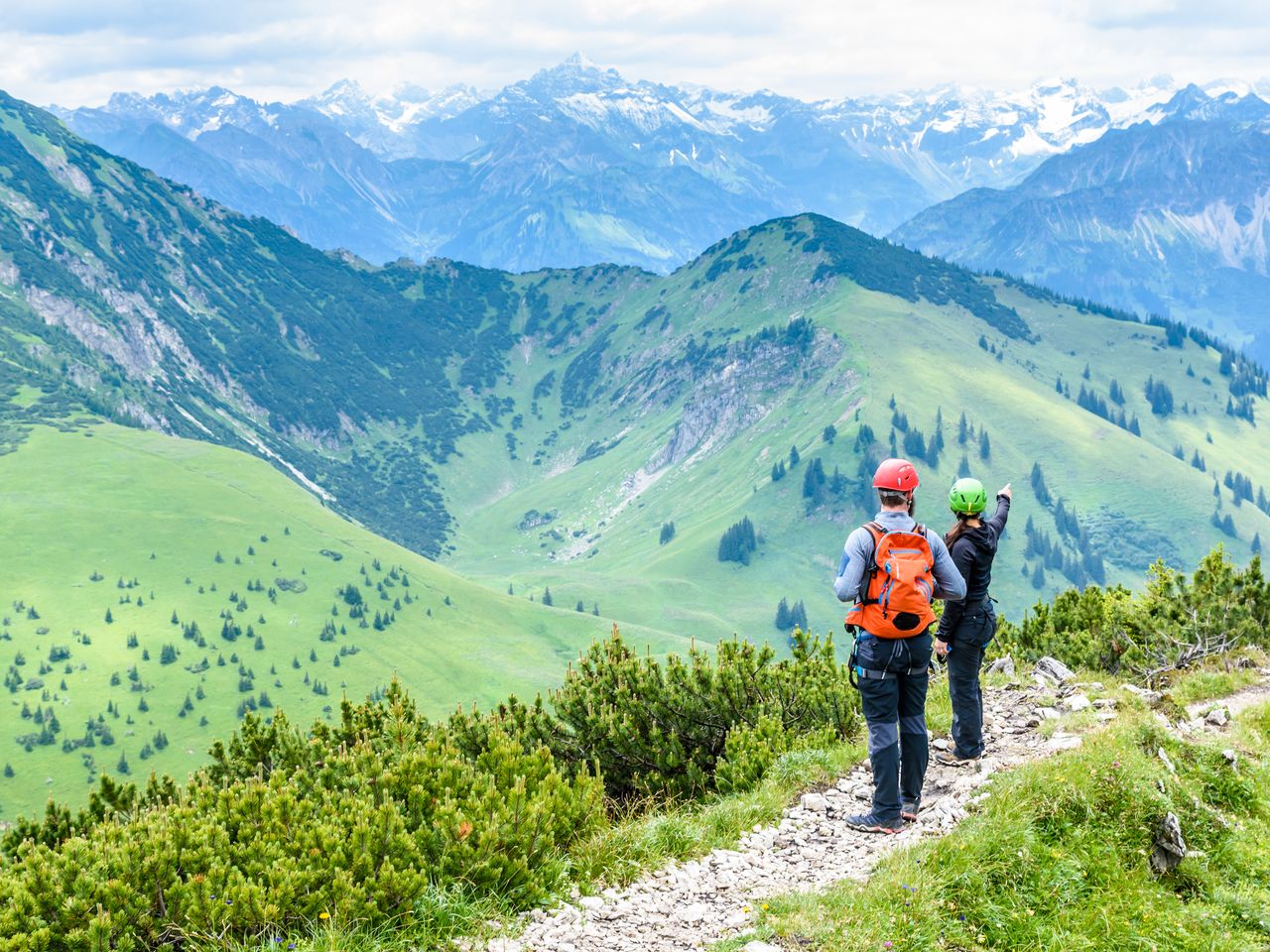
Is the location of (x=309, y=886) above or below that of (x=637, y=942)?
above

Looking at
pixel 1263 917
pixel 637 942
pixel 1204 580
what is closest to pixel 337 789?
pixel 637 942

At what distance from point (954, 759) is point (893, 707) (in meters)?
3.92

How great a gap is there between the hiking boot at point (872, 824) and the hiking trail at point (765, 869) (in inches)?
5.3

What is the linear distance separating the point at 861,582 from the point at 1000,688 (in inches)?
445

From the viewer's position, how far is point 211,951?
38.1 ft

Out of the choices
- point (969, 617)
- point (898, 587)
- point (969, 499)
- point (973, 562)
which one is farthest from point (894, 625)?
point (969, 499)

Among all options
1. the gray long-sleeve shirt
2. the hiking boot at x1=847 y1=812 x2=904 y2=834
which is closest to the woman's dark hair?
the gray long-sleeve shirt

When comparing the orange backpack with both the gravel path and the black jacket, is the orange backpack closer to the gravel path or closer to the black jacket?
the black jacket

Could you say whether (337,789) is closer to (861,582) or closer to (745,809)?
(745,809)

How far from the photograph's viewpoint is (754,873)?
14.7 metres

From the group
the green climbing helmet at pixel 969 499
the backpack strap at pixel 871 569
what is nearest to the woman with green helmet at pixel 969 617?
the green climbing helmet at pixel 969 499

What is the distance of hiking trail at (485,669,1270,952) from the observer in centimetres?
1270

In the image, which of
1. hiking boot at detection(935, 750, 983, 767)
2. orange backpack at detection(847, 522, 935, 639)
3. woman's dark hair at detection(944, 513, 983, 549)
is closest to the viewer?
orange backpack at detection(847, 522, 935, 639)

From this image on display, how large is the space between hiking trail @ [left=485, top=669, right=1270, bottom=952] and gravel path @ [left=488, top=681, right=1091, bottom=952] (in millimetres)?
17
